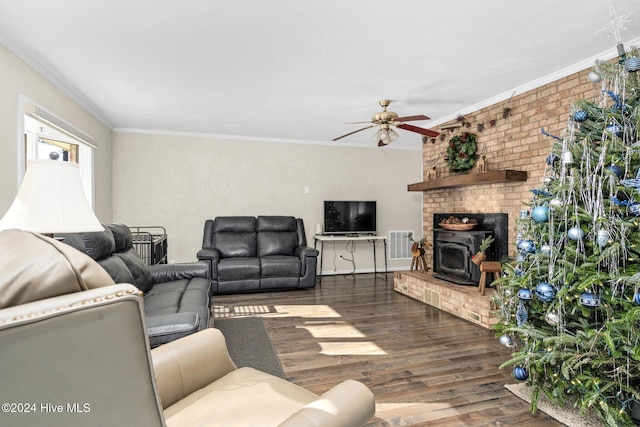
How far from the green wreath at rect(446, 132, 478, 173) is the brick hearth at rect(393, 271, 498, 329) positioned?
139cm

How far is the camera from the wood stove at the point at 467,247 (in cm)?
373

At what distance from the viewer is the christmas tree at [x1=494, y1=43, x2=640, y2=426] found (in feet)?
5.37

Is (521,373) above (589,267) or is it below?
below

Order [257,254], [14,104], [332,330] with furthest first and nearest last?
[257,254] → [332,330] → [14,104]

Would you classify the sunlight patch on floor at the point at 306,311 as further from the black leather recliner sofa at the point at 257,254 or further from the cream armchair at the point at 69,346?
the cream armchair at the point at 69,346

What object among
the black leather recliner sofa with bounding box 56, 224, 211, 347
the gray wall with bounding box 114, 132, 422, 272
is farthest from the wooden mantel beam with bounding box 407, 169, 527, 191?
the black leather recliner sofa with bounding box 56, 224, 211, 347

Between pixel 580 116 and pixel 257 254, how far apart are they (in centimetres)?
433

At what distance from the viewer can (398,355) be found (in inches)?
105

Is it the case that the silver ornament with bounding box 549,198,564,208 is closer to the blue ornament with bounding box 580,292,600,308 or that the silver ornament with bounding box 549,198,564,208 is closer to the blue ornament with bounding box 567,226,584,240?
the blue ornament with bounding box 567,226,584,240

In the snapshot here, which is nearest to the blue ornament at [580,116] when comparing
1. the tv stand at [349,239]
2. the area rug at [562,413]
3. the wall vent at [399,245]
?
the area rug at [562,413]

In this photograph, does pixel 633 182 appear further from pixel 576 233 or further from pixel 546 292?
pixel 546 292

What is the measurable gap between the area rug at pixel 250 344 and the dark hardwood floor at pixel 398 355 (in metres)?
0.07

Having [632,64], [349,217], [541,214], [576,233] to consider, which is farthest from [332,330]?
[349,217]

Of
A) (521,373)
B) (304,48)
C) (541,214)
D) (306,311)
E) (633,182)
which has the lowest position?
(306,311)
